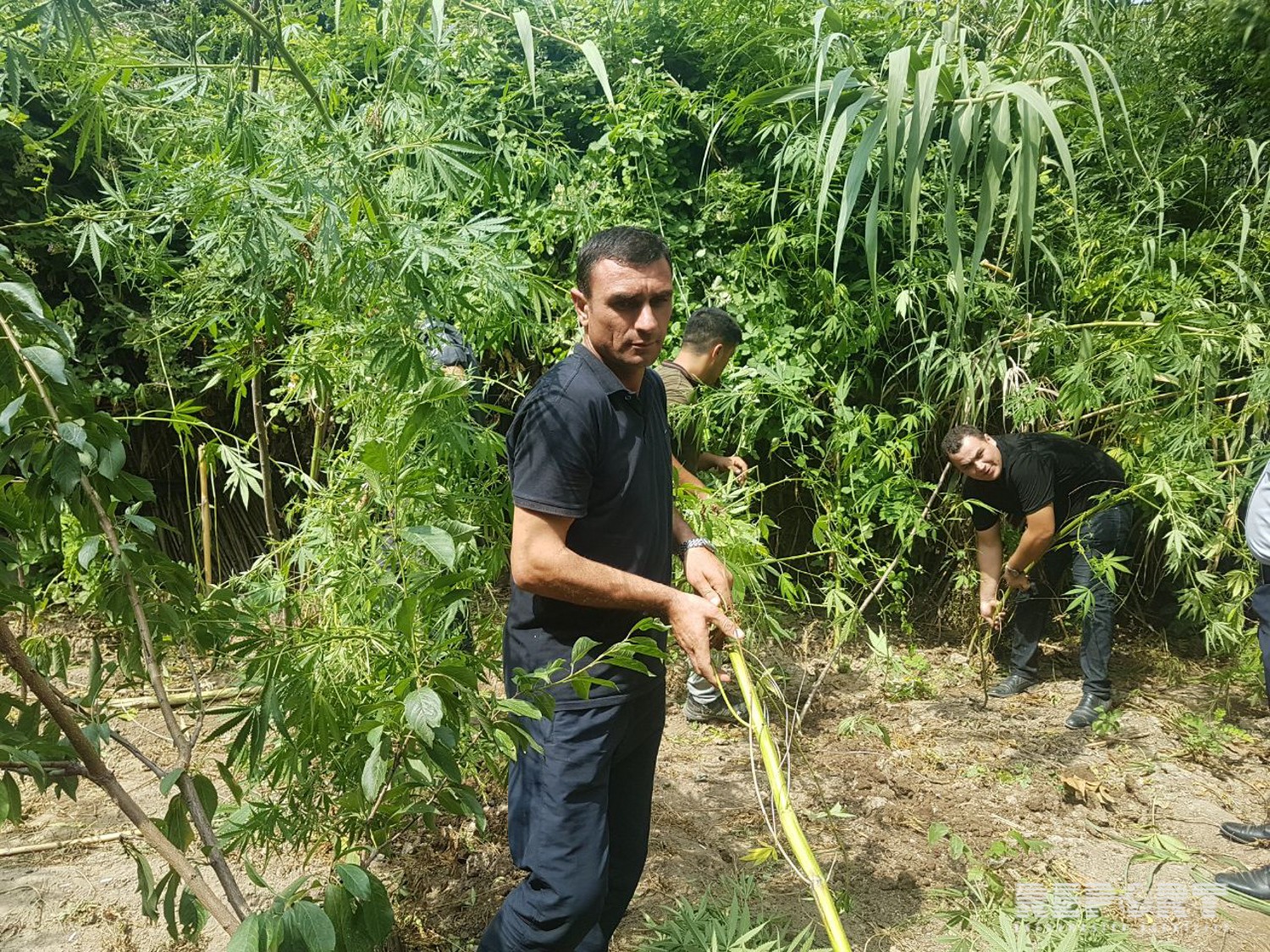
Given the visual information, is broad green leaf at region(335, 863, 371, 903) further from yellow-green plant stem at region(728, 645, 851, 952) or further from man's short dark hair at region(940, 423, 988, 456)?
man's short dark hair at region(940, 423, 988, 456)

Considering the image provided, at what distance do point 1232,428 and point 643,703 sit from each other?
9.72ft

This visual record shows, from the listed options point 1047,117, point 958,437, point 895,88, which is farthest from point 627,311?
point 958,437

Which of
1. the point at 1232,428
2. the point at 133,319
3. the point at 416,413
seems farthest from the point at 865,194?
the point at 133,319

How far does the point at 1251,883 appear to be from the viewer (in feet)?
8.65

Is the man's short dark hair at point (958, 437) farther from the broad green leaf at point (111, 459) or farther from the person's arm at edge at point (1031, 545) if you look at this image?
the broad green leaf at point (111, 459)

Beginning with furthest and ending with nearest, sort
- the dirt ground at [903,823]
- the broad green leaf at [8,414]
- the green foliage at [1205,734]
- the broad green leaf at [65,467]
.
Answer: the green foliage at [1205,734] → the dirt ground at [903,823] → the broad green leaf at [65,467] → the broad green leaf at [8,414]

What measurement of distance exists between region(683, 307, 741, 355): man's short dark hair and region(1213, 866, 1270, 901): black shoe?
226 cm

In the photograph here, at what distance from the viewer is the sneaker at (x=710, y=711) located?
12.5 ft

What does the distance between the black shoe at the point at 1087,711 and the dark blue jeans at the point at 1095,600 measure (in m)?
0.02

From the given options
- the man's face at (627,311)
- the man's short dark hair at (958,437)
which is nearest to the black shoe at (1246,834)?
the man's short dark hair at (958,437)

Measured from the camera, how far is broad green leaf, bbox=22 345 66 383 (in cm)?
89

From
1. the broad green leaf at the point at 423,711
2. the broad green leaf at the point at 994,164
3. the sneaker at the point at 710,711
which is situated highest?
the broad green leaf at the point at 994,164

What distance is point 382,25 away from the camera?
1.85 meters

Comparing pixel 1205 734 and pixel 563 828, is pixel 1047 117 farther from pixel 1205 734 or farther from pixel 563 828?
pixel 1205 734
